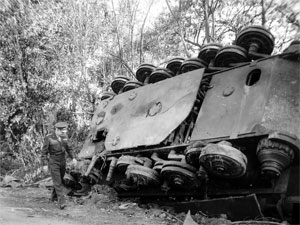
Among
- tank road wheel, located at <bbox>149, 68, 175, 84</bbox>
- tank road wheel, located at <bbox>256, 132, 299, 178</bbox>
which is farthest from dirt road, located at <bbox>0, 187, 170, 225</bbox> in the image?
tank road wheel, located at <bbox>149, 68, 175, 84</bbox>

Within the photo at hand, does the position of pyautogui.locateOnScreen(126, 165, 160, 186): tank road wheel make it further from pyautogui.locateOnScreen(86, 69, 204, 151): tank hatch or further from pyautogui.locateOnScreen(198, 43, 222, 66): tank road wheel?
pyautogui.locateOnScreen(198, 43, 222, 66): tank road wheel

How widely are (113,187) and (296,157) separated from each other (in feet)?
9.83

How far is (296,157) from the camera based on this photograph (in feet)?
11.8

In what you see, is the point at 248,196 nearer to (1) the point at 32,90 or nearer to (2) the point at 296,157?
(2) the point at 296,157

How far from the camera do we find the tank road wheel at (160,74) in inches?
224

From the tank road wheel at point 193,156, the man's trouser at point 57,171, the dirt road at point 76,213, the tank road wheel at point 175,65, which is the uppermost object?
the tank road wheel at point 175,65

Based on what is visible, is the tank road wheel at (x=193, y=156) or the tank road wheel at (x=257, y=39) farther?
the tank road wheel at (x=257, y=39)

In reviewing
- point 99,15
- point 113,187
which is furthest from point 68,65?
point 113,187

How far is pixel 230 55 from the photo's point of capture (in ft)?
15.2

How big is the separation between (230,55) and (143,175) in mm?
1964

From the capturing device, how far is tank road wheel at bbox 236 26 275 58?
14.5 ft

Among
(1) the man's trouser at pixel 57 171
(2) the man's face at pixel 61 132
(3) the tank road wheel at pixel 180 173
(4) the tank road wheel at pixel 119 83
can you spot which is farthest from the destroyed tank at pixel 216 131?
(4) the tank road wheel at pixel 119 83

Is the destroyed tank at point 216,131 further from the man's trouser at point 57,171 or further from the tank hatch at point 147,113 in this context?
the man's trouser at point 57,171

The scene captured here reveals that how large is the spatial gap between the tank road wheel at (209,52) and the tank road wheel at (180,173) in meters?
1.83
